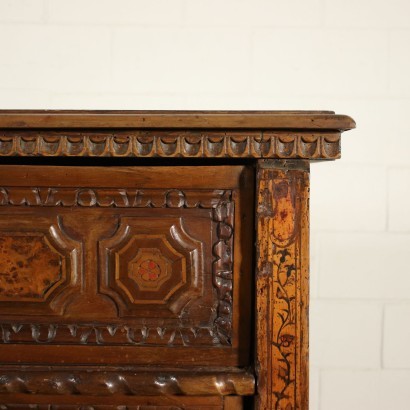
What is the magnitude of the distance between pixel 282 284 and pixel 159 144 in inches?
10.0

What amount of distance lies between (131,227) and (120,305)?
112 mm

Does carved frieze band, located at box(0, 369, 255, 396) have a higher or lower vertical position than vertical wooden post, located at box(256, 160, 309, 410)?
lower

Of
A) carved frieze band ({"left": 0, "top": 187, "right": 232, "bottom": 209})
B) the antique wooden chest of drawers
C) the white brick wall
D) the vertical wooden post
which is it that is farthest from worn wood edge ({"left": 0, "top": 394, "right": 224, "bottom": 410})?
the white brick wall

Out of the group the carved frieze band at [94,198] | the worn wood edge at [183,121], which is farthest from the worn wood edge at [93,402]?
the worn wood edge at [183,121]

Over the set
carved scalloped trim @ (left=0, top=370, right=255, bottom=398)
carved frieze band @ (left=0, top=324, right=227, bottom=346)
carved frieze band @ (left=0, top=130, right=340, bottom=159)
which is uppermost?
carved frieze band @ (left=0, top=130, right=340, bottom=159)

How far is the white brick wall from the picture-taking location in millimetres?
1402

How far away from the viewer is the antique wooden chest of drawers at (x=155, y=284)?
80 centimetres

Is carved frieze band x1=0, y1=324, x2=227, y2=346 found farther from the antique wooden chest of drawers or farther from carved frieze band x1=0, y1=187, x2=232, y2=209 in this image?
carved frieze band x1=0, y1=187, x2=232, y2=209

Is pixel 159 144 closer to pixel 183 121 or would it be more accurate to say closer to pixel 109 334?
pixel 183 121

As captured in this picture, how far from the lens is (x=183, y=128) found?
0.76 meters
